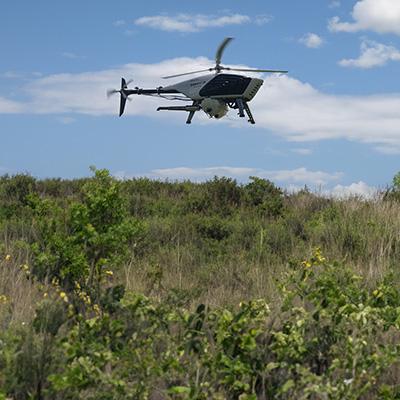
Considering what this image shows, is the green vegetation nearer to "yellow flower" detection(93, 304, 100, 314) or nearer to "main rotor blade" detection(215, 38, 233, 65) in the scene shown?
"yellow flower" detection(93, 304, 100, 314)

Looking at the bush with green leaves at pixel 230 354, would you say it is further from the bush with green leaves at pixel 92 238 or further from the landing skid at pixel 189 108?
the landing skid at pixel 189 108

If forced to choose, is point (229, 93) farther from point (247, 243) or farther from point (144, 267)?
point (144, 267)

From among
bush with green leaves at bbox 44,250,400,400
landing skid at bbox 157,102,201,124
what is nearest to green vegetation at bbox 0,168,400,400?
bush with green leaves at bbox 44,250,400,400

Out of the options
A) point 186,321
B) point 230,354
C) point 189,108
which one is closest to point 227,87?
point 189,108

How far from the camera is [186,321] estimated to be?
16.0 ft

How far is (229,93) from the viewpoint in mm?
34844

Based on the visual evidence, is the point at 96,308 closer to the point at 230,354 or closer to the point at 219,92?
the point at 230,354

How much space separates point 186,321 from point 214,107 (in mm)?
30043

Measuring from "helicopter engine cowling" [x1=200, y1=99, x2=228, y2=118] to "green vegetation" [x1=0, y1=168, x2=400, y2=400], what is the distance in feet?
75.7

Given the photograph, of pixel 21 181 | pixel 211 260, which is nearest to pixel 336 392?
pixel 211 260

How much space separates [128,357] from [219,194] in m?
13.1

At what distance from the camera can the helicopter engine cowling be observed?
112ft

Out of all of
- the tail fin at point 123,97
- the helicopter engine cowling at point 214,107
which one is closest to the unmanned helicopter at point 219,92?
the helicopter engine cowling at point 214,107

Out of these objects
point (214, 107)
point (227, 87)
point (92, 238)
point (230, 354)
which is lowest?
point (230, 354)
